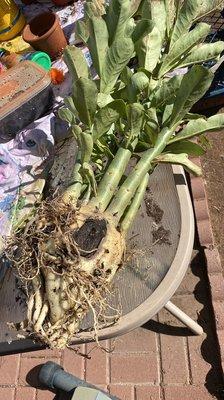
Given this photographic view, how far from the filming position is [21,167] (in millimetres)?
2168

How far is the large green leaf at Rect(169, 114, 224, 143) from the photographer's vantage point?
1.60 meters

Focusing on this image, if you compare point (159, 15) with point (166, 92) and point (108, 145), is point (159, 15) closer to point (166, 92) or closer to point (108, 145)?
point (166, 92)

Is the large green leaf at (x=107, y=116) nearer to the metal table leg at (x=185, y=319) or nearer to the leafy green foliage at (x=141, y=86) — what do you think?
the leafy green foliage at (x=141, y=86)

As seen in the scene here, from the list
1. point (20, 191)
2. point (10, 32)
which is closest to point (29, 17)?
point (10, 32)

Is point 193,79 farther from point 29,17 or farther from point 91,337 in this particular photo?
point 29,17

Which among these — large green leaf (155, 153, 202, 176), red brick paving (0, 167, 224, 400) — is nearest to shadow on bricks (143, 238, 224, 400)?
red brick paving (0, 167, 224, 400)

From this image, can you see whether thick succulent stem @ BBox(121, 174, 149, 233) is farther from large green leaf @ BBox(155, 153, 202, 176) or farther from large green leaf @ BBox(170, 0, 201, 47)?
large green leaf @ BBox(170, 0, 201, 47)

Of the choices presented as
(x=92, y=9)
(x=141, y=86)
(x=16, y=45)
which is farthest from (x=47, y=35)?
(x=141, y=86)

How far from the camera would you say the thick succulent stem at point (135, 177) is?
147 centimetres

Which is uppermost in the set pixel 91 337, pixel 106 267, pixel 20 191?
pixel 106 267

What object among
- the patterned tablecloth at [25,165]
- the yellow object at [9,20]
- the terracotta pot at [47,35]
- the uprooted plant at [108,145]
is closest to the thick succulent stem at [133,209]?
the uprooted plant at [108,145]

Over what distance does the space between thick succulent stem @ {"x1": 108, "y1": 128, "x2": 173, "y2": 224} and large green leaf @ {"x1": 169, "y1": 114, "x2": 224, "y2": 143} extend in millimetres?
56

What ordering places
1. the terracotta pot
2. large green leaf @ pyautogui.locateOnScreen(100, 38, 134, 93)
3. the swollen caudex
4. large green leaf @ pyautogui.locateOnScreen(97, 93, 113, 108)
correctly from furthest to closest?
1. the terracotta pot
2. large green leaf @ pyautogui.locateOnScreen(97, 93, 113, 108)
3. large green leaf @ pyautogui.locateOnScreen(100, 38, 134, 93)
4. the swollen caudex

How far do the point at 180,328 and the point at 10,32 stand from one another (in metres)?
1.93
